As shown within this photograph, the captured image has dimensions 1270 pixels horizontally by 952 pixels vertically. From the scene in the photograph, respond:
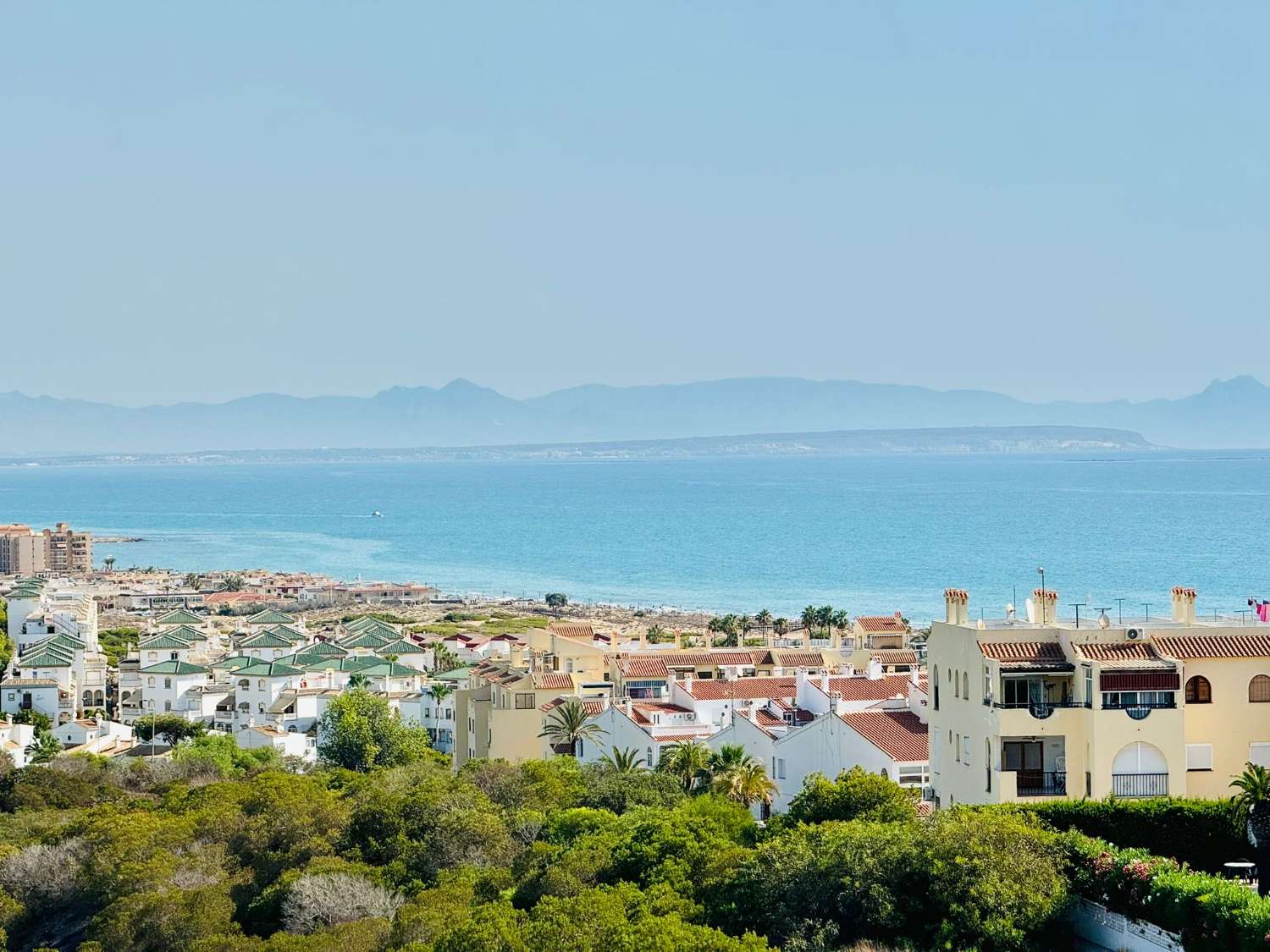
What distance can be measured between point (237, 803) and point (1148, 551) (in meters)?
124

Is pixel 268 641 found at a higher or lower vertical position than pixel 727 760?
lower

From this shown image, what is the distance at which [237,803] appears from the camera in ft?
136

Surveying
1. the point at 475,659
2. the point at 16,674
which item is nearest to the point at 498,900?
the point at 475,659

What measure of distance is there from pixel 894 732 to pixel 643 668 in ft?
55.0

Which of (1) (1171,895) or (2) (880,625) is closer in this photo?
(1) (1171,895)

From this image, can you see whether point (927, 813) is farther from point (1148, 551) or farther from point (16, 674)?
point (1148, 551)

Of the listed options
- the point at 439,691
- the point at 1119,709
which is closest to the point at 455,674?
the point at 439,691

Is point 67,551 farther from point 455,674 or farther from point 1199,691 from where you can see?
point 1199,691

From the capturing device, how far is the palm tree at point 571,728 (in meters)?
49.0

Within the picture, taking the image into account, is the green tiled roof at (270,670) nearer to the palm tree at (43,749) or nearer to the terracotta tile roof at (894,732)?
the palm tree at (43,749)

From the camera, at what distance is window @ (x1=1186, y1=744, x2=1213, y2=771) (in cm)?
2858

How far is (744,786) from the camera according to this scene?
38.4m

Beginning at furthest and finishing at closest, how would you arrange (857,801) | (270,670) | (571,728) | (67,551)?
(67,551) → (270,670) → (571,728) → (857,801)

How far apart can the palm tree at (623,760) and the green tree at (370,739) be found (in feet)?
32.8
